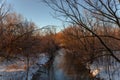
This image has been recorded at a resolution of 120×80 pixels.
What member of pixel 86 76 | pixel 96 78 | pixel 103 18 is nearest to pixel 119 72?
pixel 96 78

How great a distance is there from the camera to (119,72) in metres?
14.3

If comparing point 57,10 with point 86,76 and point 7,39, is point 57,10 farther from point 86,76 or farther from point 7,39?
point 86,76

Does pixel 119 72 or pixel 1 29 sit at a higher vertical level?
pixel 1 29

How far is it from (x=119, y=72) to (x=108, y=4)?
946 centimetres

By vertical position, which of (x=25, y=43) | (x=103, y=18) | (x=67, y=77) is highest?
(x=103, y=18)

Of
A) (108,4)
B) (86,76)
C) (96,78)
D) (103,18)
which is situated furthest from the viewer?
(86,76)

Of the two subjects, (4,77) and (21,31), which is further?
(4,77)

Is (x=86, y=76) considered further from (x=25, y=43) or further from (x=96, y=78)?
(x=25, y=43)

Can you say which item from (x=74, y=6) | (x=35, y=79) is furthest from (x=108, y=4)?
(x=35, y=79)

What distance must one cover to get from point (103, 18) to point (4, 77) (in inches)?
358

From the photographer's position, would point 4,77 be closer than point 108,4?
No

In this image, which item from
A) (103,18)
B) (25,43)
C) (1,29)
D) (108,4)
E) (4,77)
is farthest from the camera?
(4,77)

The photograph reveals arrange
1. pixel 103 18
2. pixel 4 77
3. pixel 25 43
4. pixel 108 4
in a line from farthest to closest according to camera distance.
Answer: pixel 4 77
pixel 25 43
pixel 103 18
pixel 108 4

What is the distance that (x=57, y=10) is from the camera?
20.5ft
